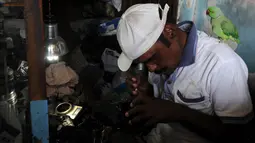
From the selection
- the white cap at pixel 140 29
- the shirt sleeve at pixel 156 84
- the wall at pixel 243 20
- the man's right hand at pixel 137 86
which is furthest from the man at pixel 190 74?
the wall at pixel 243 20

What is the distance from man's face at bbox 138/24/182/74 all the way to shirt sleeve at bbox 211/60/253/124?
224mm

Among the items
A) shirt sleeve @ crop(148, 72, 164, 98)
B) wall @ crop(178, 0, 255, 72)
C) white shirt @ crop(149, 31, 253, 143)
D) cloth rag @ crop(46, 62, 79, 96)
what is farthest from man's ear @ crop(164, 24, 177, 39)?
cloth rag @ crop(46, 62, 79, 96)

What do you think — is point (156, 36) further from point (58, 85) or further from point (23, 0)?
point (58, 85)

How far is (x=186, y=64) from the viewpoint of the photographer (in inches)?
58.2

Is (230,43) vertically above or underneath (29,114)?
above

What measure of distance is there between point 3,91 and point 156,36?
32.2 inches

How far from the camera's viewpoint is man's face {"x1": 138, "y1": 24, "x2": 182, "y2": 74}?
141 cm

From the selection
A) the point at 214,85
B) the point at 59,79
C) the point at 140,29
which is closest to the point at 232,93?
the point at 214,85

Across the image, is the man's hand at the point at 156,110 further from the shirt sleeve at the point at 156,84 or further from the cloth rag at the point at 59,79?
the cloth rag at the point at 59,79

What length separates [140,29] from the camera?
4.50 ft

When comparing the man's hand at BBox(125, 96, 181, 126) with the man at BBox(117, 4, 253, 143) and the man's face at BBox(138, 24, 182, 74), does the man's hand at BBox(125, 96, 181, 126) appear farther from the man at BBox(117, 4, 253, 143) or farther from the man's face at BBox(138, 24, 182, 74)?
the man's face at BBox(138, 24, 182, 74)

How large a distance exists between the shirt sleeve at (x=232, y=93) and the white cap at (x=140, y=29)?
0.35m

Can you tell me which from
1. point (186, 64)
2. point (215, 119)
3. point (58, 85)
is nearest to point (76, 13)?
point (58, 85)

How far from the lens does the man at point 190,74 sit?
1.33 metres
